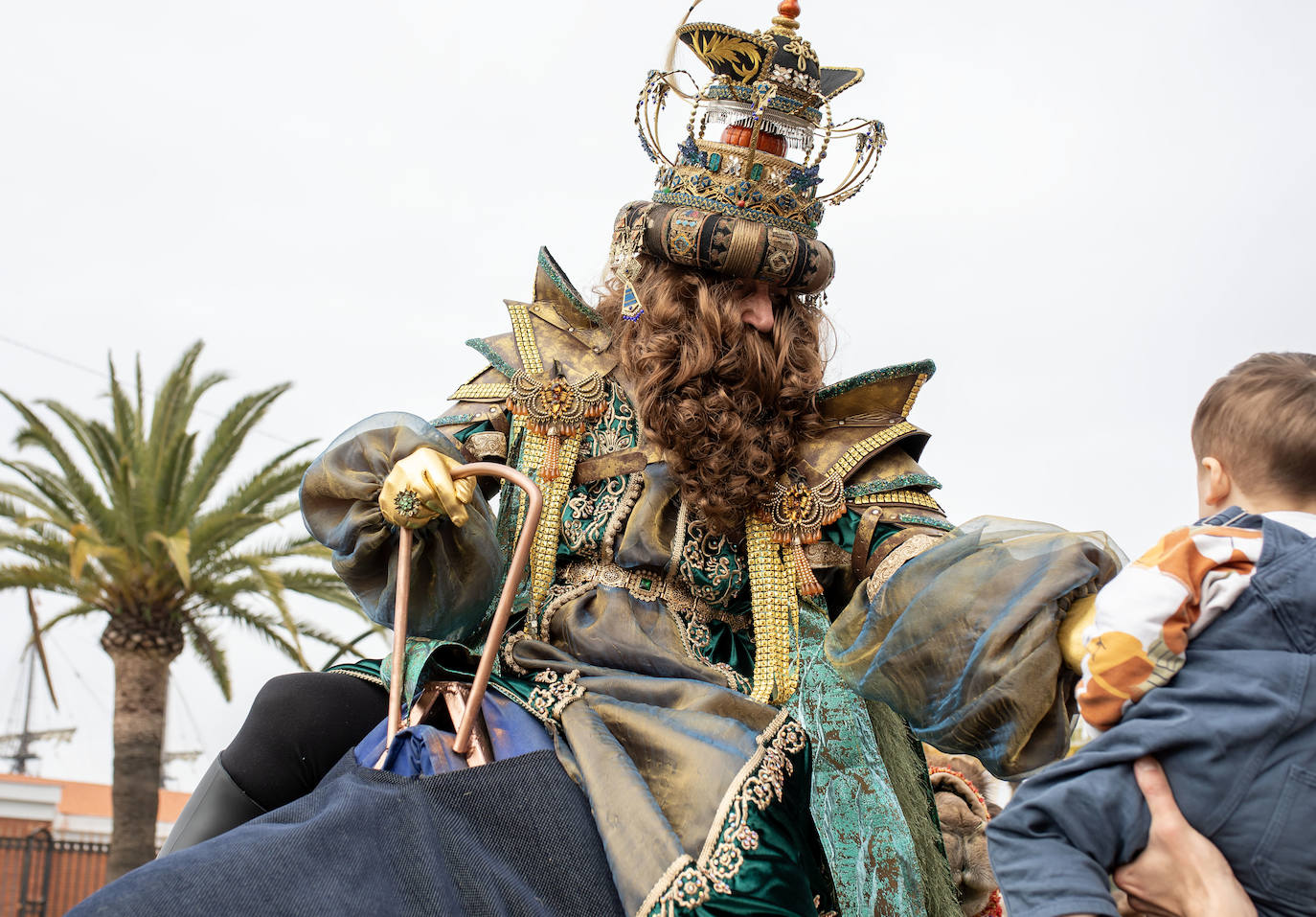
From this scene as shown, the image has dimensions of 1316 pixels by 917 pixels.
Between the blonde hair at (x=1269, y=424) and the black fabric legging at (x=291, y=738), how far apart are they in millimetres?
1869


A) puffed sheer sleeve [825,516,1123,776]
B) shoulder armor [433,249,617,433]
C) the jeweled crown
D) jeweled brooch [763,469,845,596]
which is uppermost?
the jeweled crown

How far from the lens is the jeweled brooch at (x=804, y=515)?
3115 millimetres

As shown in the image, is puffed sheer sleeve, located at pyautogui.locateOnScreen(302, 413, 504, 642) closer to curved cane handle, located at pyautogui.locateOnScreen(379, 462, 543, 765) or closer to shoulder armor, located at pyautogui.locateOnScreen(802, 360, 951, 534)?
curved cane handle, located at pyautogui.locateOnScreen(379, 462, 543, 765)

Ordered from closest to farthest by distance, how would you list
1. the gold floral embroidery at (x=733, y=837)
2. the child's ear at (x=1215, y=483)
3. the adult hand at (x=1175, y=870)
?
the adult hand at (x=1175, y=870) < the child's ear at (x=1215, y=483) < the gold floral embroidery at (x=733, y=837)

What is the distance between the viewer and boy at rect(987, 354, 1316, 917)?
1863mm

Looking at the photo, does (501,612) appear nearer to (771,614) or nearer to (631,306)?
(771,614)

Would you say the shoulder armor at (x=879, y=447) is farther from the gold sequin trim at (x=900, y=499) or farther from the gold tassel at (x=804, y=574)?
the gold tassel at (x=804, y=574)

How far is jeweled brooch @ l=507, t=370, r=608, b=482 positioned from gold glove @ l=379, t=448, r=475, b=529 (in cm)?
51

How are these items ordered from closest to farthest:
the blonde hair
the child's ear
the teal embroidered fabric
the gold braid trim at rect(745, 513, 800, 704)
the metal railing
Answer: the blonde hair < the child's ear < the teal embroidered fabric < the gold braid trim at rect(745, 513, 800, 704) < the metal railing

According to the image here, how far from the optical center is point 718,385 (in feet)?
10.7

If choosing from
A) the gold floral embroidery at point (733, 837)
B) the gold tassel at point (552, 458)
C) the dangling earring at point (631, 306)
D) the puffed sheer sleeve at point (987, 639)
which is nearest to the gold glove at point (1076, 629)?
the puffed sheer sleeve at point (987, 639)

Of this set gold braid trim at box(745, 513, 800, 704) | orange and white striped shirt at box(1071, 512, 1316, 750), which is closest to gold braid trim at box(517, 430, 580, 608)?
gold braid trim at box(745, 513, 800, 704)

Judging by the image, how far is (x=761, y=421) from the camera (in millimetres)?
3270

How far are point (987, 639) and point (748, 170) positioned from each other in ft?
4.74
